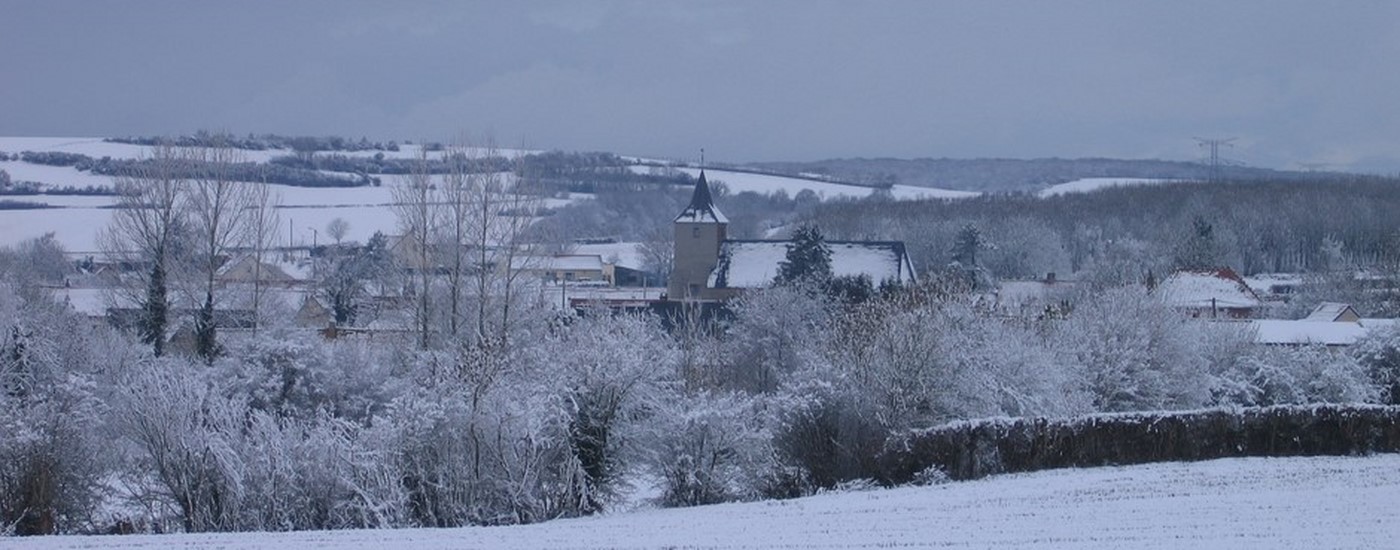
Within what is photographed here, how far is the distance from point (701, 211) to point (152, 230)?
45.9 m

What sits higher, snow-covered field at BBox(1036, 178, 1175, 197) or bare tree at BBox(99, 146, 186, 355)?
snow-covered field at BBox(1036, 178, 1175, 197)

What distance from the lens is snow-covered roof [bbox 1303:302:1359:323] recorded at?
188 ft

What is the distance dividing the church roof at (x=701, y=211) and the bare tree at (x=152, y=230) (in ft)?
144

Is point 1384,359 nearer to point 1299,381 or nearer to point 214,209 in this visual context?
point 1299,381

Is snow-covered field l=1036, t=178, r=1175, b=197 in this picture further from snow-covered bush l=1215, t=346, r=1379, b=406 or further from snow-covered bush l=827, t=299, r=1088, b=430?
snow-covered bush l=827, t=299, r=1088, b=430

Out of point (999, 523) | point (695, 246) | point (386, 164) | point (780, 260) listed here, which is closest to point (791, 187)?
point (695, 246)

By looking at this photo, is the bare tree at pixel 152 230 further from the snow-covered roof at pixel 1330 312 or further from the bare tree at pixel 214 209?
the snow-covered roof at pixel 1330 312

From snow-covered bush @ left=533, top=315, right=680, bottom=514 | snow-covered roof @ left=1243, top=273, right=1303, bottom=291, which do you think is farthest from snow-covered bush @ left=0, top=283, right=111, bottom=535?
snow-covered roof @ left=1243, top=273, right=1303, bottom=291

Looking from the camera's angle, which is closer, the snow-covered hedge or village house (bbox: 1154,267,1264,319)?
the snow-covered hedge

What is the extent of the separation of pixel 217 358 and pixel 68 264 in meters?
14.3

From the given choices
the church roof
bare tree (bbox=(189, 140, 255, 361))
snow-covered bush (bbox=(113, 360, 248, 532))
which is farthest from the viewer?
the church roof

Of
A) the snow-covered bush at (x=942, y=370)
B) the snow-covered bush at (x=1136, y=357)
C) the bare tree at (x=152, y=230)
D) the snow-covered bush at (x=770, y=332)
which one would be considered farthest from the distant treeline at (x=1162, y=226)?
the bare tree at (x=152, y=230)

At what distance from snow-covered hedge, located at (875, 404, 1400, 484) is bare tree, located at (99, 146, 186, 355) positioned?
1986cm

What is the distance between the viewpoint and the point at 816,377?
93.3ft
